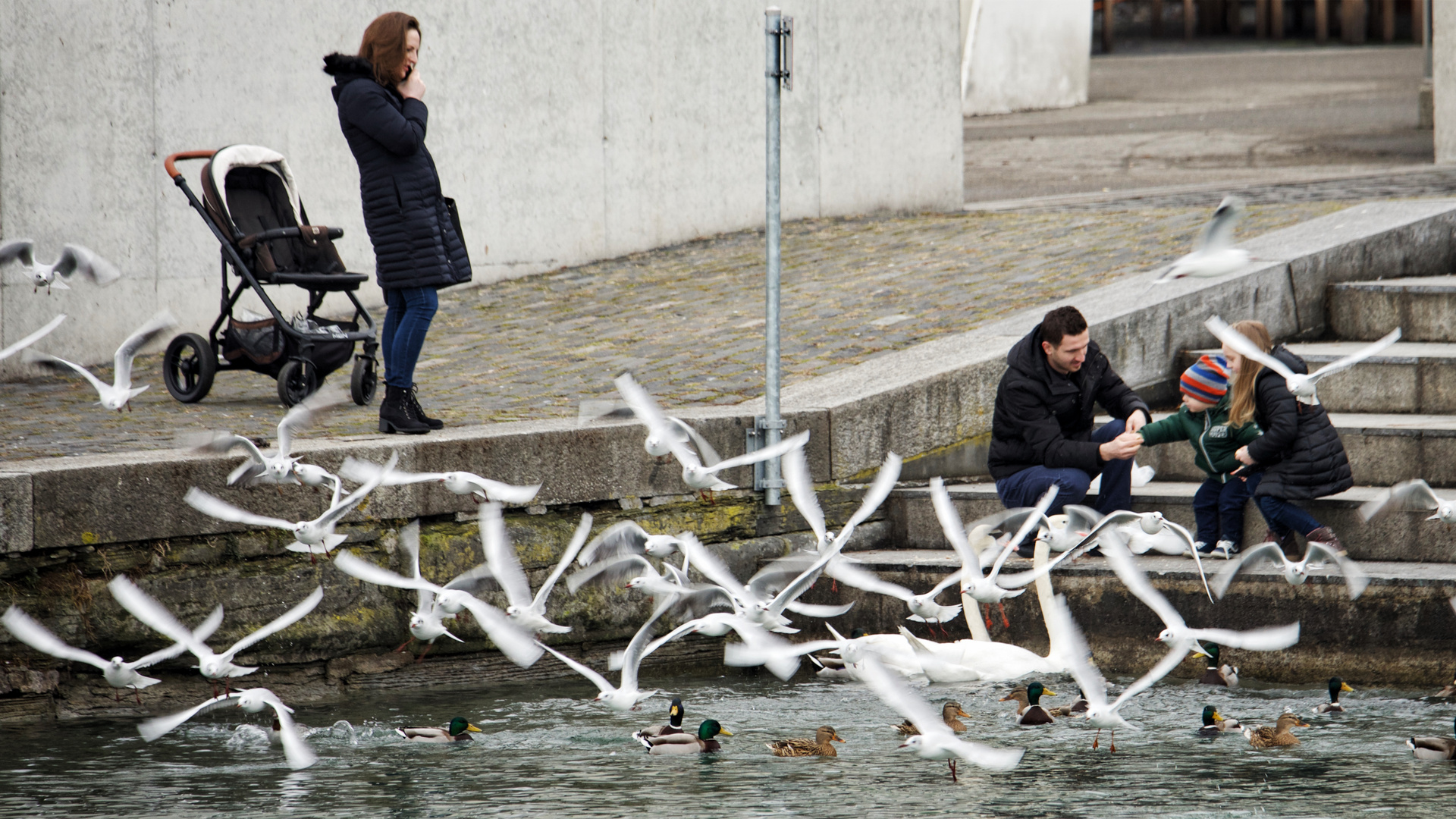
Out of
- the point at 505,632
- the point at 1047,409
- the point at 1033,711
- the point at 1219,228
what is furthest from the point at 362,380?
the point at 1219,228

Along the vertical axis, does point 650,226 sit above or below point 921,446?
Answer: above

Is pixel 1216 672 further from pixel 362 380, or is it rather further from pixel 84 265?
pixel 84 265

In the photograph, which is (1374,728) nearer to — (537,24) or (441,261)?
(441,261)

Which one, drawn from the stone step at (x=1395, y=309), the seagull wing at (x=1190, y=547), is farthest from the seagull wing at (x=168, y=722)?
the stone step at (x=1395, y=309)

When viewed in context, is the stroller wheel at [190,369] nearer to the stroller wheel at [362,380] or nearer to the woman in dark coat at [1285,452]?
the stroller wheel at [362,380]

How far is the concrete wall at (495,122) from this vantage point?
9625mm

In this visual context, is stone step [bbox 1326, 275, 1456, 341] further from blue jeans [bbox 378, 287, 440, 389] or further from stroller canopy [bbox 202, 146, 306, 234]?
stroller canopy [bbox 202, 146, 306, 234]

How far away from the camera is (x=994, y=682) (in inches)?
273

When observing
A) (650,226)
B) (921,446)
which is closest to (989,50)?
(650,226)

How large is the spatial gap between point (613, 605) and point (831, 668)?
38.2 inches

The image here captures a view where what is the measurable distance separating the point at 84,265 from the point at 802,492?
3088mm

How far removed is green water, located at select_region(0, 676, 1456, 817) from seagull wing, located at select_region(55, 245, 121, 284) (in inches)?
75.1

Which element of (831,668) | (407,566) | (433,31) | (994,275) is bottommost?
(831,668)

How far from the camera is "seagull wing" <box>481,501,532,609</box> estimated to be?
6.39 meters
